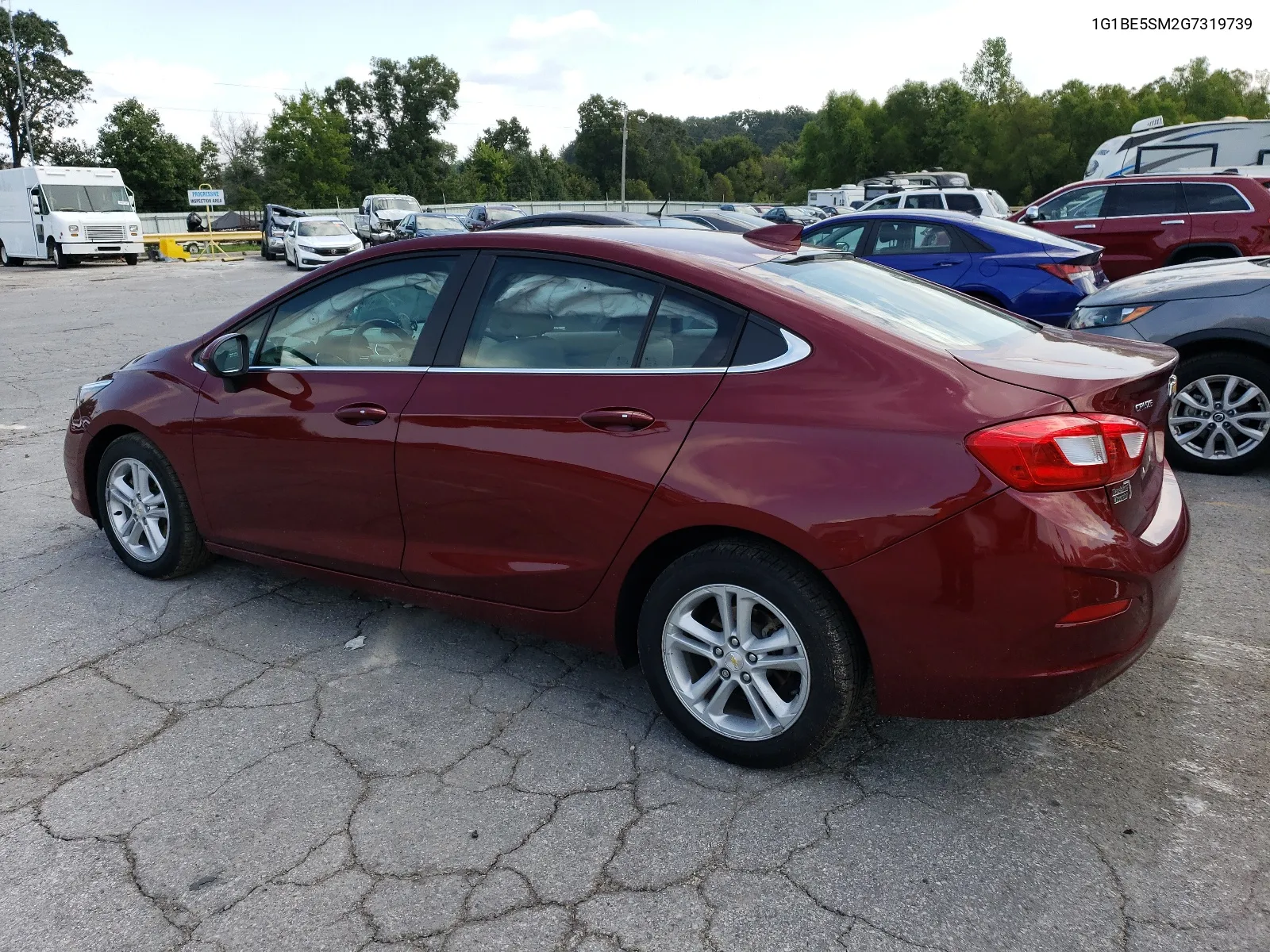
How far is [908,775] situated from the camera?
289 cm

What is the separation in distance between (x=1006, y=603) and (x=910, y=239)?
784cm

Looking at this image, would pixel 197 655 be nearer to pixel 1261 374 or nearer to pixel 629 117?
pixel 1261 374

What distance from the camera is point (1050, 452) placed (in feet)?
8.08

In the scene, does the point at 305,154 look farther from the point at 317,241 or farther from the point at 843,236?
the point at 843,236

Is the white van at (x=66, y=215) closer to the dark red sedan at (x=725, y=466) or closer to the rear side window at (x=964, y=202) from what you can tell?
the rear side window at (x=964, y=202)

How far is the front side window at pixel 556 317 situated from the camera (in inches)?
121

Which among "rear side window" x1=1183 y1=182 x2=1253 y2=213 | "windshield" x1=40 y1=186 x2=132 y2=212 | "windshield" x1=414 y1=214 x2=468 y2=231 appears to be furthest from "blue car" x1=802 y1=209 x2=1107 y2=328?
"windshield" x1=40 y1=186 x2=132 y2=212

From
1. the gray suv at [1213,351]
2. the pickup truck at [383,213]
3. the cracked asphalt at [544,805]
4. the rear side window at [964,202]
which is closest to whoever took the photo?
the cracked asphalt at [544,805]

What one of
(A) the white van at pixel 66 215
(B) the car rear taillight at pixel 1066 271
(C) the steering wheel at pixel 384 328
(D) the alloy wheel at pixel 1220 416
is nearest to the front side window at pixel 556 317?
(C) the steering wheel at pixel 384 328

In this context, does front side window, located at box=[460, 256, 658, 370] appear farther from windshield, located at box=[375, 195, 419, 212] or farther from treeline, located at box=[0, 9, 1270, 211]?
treeline, located at box=[0, 9, 1270, 211]

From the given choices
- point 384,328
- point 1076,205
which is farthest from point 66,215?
point 384,328

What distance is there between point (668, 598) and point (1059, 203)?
476 inches

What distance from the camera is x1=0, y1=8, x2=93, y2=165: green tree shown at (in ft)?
204

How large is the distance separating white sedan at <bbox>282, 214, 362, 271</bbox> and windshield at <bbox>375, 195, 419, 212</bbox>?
617 centimetres
